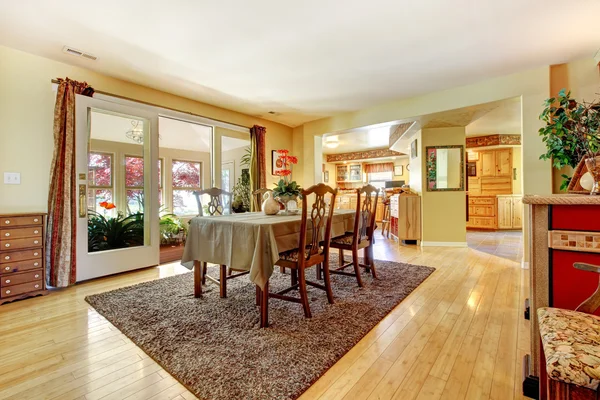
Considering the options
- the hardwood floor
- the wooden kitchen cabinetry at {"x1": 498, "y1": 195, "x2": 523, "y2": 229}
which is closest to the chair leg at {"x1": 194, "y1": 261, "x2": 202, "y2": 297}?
the hardwood floor

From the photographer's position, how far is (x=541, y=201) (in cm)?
120

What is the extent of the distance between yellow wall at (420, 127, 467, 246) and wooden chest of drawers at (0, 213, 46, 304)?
5.29 m

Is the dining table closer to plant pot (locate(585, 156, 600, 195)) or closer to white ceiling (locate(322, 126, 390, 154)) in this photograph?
plant pot (locate(585, 156, 600, 195))

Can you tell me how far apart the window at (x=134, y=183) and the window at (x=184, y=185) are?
2881mm

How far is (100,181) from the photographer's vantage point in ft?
11.7

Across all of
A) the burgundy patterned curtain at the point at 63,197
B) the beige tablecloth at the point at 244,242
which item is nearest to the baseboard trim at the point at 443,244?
the beige tablecloth at the point at 244,242

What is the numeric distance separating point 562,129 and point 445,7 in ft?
5.68

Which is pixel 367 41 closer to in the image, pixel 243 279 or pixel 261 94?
pixel 261 94

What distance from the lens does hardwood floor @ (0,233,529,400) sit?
135cm

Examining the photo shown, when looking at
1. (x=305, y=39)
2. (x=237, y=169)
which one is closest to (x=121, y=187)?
(x=237, y=169)

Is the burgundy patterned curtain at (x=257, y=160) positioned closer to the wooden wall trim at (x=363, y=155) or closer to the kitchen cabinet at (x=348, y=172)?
the wooden wall trim at (x=363, y=155)

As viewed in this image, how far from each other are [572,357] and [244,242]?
1.72 meters

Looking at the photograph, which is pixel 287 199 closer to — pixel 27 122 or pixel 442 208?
pixel 27 122

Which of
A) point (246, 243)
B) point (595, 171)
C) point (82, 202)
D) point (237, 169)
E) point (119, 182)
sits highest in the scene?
point (237, 169)
